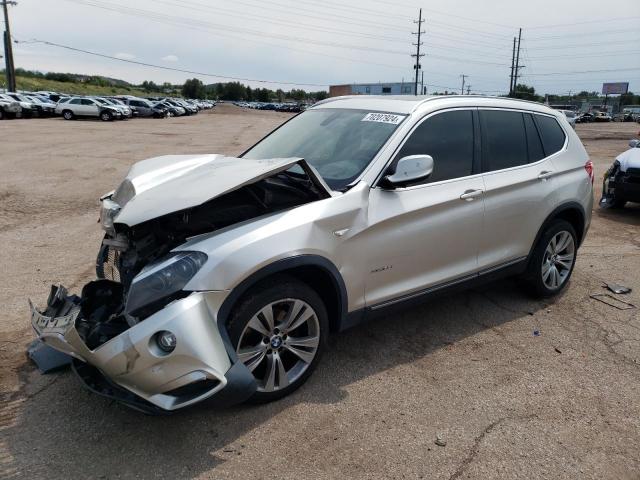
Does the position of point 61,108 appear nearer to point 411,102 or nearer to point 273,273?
point 411,102

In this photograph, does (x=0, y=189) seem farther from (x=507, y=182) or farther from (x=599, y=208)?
(x=599, y=208)

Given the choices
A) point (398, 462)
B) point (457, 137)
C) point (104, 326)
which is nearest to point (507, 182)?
point (457, 137)

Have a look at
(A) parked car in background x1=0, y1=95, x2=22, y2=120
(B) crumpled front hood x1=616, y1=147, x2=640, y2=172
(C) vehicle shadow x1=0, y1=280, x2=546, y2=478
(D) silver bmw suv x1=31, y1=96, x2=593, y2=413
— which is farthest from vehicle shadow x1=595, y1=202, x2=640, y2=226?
(A) parked car in background x1=0, y1=95, x2=22, y2=120

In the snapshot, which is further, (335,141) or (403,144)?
(335,141)

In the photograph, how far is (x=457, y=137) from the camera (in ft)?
13.7

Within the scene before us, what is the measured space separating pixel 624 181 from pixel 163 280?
832 cm

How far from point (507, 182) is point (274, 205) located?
6.92ft

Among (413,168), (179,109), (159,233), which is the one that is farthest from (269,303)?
(179,109)

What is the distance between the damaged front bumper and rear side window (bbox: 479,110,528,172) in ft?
8.66

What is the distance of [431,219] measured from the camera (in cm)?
380

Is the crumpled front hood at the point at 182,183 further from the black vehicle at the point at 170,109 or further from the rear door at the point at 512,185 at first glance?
the black vehicle at the point at 170,109

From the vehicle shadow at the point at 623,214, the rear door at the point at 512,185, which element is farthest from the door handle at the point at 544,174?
the vehicle shadow at the point at 623,214

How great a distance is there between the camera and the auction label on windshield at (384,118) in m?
3.88

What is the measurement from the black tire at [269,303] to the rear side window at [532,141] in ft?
8.52
